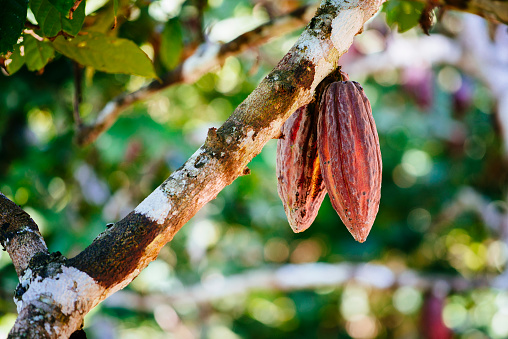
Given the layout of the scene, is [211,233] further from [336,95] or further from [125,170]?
[336,95]

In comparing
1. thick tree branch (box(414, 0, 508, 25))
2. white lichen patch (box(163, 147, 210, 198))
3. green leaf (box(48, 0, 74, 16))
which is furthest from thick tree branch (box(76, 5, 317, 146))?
white lichen patch (box(163, 147, 210, 198))

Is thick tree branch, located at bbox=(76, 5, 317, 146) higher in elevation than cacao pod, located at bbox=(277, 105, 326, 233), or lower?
lower

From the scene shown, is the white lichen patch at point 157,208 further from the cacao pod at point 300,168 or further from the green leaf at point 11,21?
the green leaf at point 11,21

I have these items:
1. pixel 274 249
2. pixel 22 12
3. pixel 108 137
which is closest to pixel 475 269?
pixel 274 249

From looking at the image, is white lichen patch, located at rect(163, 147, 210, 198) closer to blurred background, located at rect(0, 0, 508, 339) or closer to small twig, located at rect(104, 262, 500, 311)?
blurred background, located at rect(0, 0, 508, 339)

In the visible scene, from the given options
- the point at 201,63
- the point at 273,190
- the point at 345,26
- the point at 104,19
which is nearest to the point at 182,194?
the point at 345,26
